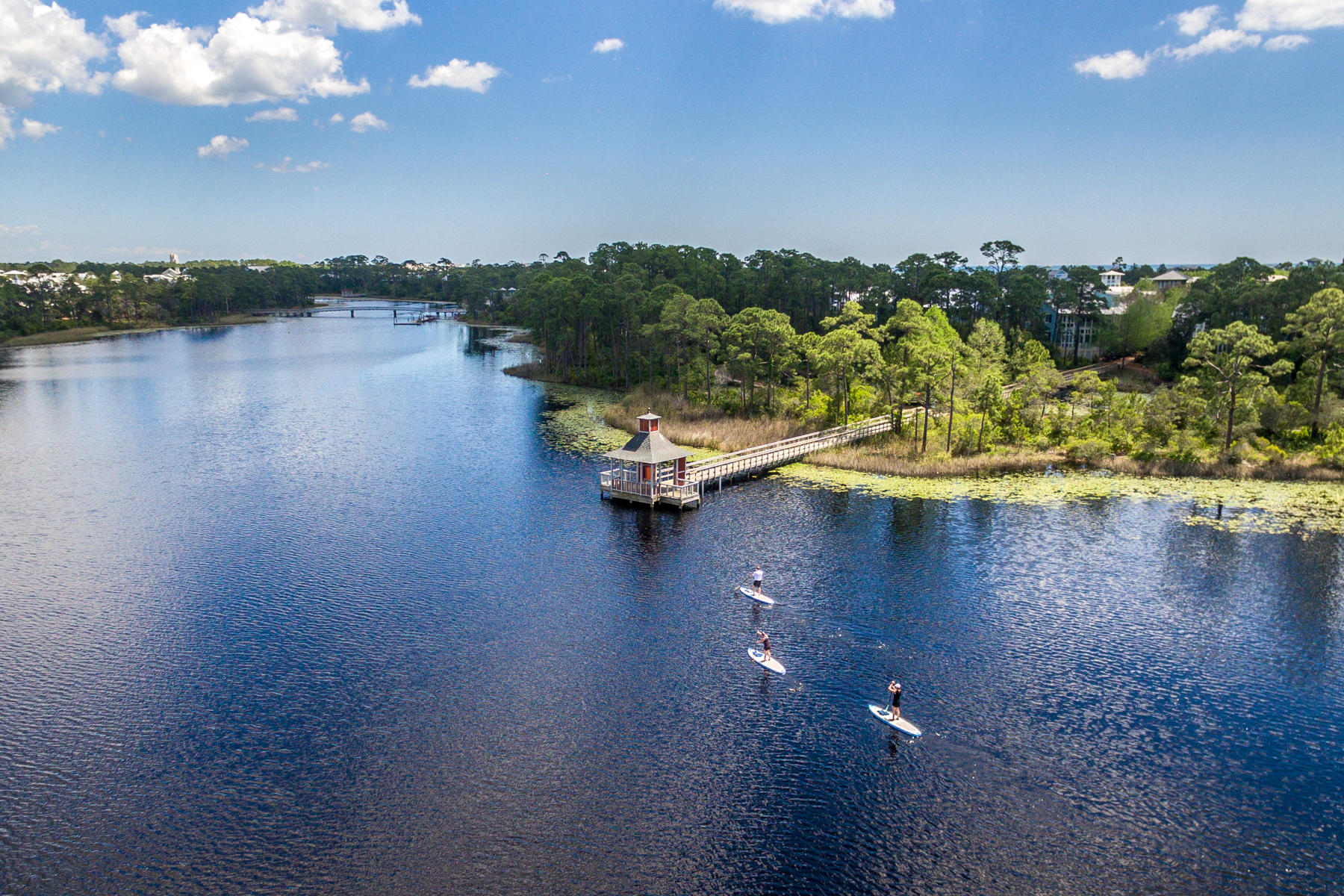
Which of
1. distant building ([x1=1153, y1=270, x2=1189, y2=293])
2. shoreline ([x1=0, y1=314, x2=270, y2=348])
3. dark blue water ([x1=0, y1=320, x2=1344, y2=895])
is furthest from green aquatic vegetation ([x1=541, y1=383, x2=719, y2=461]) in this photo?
shoreline ([x1=0, y1=314, x2=270, y2=348])

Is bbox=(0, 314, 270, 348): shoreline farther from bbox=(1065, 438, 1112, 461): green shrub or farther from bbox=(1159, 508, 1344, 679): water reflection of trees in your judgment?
bbox=(1159, 508, 1344, 679): water reflection of trees

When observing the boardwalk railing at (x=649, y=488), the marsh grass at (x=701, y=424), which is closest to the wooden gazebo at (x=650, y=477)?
the boardwalk railing at (x=649, y=488)

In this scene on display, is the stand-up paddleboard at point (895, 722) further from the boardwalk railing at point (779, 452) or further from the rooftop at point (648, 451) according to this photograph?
the boardwalk railing at point (779, 452)

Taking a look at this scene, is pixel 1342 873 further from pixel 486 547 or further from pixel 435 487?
pixel 435 487

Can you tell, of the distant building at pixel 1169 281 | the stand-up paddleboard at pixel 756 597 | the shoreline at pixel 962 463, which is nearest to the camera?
the stand-up paddleboard at pixel 756 597

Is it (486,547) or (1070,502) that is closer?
(486,547)

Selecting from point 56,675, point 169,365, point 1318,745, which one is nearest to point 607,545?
point 56,675
